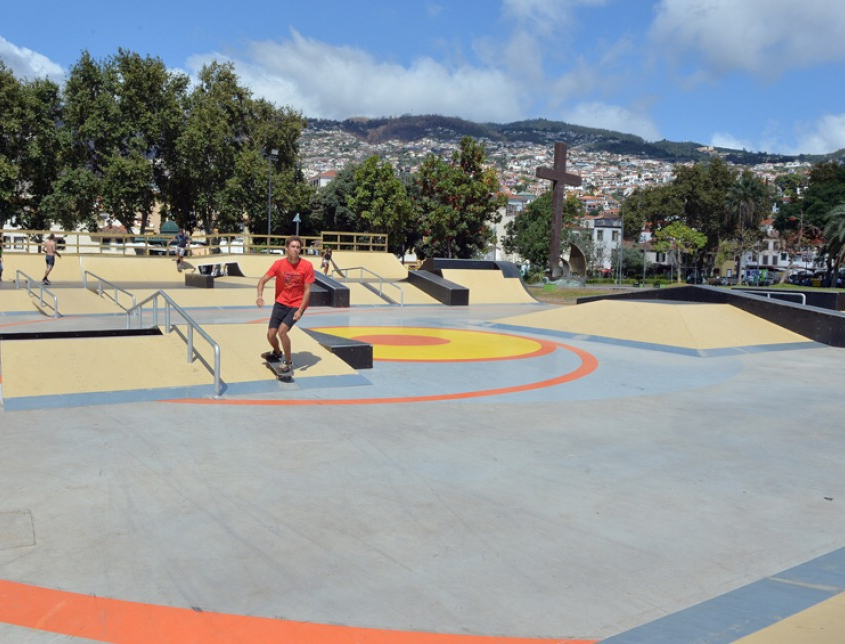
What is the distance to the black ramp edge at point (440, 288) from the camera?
26406mm

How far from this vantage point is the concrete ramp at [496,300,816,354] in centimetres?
1505

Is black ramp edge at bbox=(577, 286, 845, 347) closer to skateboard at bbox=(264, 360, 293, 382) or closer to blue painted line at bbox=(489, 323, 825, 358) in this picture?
blue painted line at bbox=(489, 323, 825, 358)

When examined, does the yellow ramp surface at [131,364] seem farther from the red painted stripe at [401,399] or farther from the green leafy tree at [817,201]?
the green leafy tree at [817,201]

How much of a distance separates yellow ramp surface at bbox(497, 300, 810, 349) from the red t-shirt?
887cm

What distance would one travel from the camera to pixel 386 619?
3.54 metres

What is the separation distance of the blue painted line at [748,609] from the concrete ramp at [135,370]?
651cm

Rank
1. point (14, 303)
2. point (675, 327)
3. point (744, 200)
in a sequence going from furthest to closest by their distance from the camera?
point (744, 200)
point (14, 303)
point (675, 327)

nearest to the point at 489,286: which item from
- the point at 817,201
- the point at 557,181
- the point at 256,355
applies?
the point at 557,181

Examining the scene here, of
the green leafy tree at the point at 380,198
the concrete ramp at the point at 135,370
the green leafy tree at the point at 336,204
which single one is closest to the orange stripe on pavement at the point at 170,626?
the concrete ramp at the point at 135,370

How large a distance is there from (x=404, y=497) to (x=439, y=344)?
9796 millimetres


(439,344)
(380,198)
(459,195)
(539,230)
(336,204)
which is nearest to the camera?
(439,344)

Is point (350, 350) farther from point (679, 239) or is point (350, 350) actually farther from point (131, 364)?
point (679, 239)

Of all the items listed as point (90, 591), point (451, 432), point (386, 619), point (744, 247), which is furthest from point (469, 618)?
point (744, 247)

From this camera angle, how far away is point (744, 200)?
3007 inches
